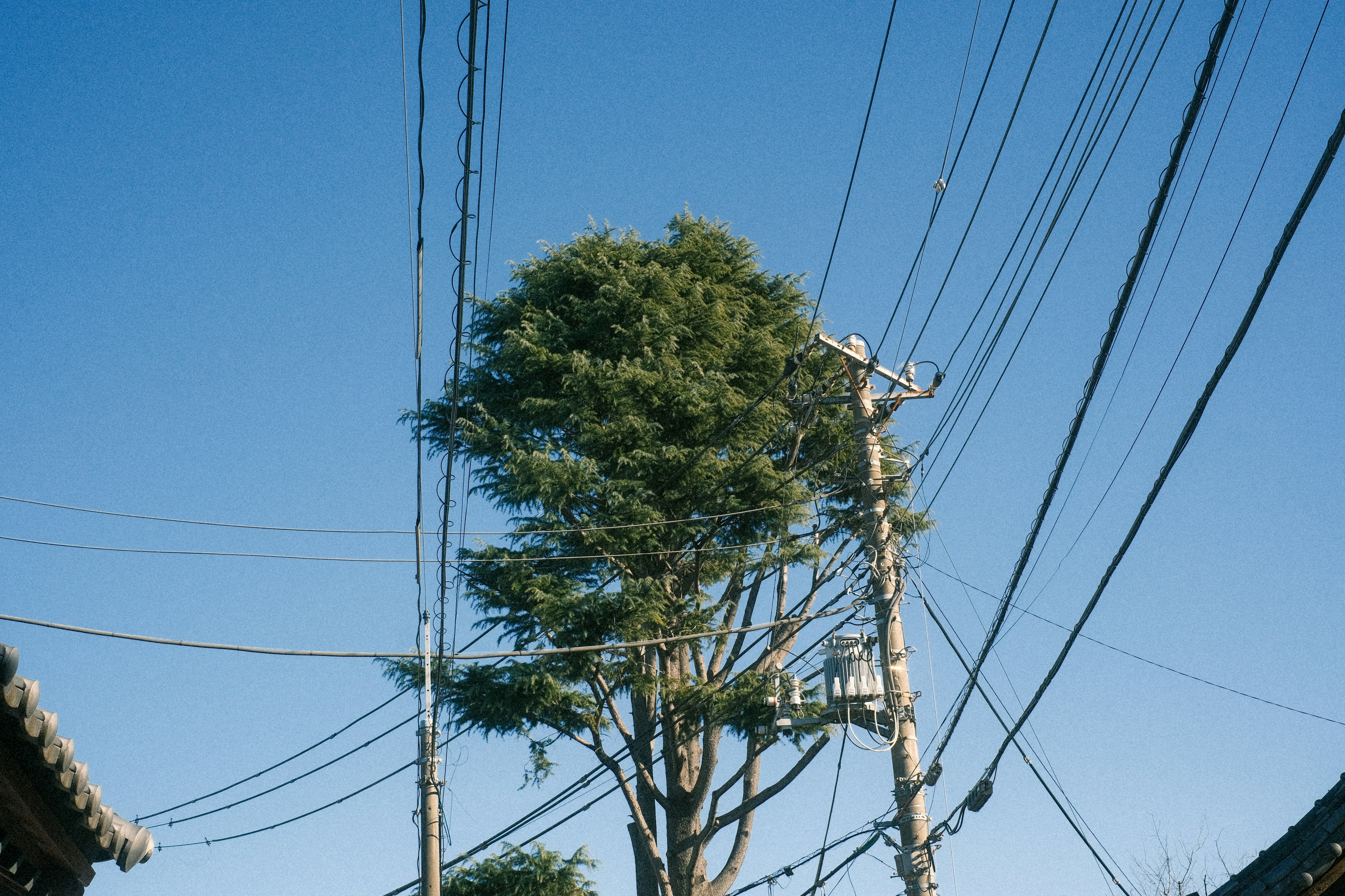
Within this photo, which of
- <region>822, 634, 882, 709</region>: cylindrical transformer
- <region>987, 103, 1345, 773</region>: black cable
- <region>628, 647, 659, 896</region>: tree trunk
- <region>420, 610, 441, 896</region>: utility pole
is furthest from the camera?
<region>628, 647, 659, 896</region>: tree trunk

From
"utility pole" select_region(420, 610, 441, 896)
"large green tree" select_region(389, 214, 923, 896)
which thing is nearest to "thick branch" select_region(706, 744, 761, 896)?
"large green tree" select_region(389, 214, 923, 896)

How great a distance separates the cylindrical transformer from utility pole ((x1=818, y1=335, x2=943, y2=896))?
0.15 metres

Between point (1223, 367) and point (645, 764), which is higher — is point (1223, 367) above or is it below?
below

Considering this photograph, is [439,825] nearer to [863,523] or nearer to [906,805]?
[906,805]

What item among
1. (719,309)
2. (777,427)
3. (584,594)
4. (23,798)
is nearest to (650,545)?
(584,594)

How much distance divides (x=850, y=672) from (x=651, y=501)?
13.6 ft

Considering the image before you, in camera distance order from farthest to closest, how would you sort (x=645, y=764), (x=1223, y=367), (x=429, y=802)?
(x=645, y=764) < (x=429, y=802) < (x=1223, y=367)

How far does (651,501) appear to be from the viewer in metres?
15.0

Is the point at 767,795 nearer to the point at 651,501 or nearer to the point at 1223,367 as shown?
the point at 651,501

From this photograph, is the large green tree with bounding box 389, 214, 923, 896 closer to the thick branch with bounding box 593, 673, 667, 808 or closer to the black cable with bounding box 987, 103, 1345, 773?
the thick branch with bounding box 593, 673, 667, 808

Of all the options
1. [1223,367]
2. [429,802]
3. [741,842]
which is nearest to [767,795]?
[741,842]

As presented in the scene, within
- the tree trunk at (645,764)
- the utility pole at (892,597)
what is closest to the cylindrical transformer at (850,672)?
the utility pole at (892,597)

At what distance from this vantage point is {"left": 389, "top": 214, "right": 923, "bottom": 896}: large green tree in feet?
46.0

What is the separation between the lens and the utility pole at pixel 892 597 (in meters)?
10.7
